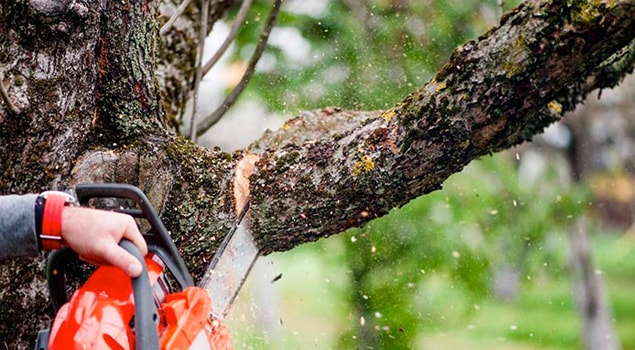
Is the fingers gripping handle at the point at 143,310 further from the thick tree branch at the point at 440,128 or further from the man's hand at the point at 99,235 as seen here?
the thick tree branch at the point at 440,128

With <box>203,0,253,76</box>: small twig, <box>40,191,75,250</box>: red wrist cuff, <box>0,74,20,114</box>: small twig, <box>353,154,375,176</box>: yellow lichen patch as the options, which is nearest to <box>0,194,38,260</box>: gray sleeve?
<box>40,191,75,250</box>: red wrist cuff

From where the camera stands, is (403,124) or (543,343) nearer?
(403,124)

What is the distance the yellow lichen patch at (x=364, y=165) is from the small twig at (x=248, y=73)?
2.73 ft

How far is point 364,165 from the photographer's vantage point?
155 cm

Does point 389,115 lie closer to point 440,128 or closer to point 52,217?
point 440,128

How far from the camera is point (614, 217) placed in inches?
358

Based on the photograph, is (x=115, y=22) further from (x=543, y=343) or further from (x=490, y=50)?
(x=543, y=343)

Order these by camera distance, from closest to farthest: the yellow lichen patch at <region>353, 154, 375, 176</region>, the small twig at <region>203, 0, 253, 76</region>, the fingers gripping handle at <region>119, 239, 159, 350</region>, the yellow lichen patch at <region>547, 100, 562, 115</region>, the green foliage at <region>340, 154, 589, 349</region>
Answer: the fingers gripping handle at <region>119, 239, 159, 350</region> < the yellow lichen patch at <region>353, 154, 375, 176</region> < the small twig at <region>203, 0, 253, 76</region> < the yellow lichen patch at <region>547, 100, 562, 115</region> < the green foliage at <region>340, 154, 589, 349</region>

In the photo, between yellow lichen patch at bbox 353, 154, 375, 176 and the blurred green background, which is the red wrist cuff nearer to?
yellow lichen patch at bbox 353, 154, 375, 176

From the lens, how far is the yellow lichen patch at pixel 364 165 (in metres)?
1.55

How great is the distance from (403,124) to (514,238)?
3.42 meters

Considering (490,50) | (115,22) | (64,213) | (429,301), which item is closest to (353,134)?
(490,50)

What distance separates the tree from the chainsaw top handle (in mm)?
291

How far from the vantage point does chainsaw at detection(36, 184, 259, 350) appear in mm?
1104
